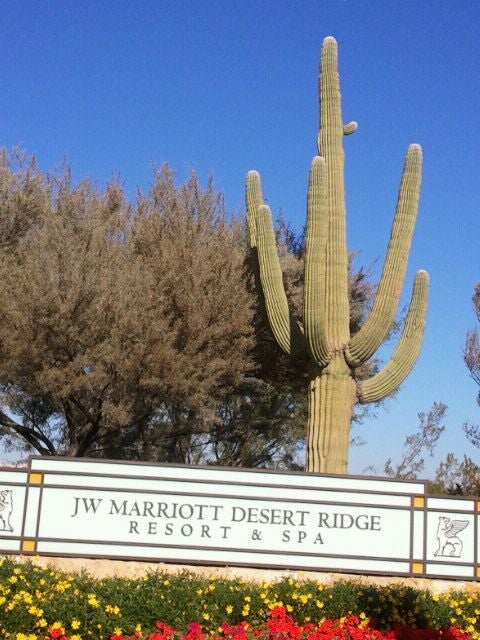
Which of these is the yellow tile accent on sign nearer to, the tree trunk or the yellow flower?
the yellow flower

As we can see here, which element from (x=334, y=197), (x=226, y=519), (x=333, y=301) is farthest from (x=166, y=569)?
(x=334, y=197)

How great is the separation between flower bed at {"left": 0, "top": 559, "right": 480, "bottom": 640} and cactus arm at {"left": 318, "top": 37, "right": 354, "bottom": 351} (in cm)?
468

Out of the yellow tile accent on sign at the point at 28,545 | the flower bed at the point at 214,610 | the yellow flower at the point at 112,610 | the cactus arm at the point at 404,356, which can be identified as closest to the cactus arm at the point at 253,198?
the cactus arm at the point at 404,356

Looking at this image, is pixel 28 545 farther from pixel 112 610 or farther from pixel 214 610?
pixel 214 610

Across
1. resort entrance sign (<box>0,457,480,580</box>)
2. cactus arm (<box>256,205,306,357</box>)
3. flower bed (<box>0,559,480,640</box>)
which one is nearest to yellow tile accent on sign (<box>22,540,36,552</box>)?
resort entrance sign (<box>0,457,480,580</box>)

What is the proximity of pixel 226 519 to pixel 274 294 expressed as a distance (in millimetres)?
4807

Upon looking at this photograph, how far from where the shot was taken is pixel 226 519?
8688mm

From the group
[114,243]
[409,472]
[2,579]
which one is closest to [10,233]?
[114,243]

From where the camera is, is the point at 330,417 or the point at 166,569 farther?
the point at 330,417

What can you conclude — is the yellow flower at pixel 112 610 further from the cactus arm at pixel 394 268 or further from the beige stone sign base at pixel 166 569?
the cactus arm at pixel 394 268

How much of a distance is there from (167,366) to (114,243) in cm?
230

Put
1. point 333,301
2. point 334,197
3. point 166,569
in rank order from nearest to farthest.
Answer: point 166,569 < point 333,301 < point 334,197

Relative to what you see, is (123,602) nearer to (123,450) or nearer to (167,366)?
(167,366)

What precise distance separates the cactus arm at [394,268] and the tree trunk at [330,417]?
31 centimetres
